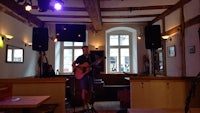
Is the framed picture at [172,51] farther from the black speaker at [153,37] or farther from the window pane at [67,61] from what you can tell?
the window pane at [67,61]

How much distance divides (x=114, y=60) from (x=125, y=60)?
0.48 m

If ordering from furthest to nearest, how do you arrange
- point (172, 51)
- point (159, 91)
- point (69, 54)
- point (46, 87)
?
point (69, 54) < point (172, 51) < point (159, 91) < point (46, 87)

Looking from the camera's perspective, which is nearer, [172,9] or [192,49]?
[192,49]

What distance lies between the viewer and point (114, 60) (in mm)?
8453

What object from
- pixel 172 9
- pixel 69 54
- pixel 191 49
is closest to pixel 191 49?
pixel 191 49

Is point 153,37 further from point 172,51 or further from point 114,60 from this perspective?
point 114,60

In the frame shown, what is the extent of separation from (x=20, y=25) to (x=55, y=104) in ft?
11.0

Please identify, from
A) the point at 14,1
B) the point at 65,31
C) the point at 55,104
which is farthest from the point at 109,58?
the point at 55,104

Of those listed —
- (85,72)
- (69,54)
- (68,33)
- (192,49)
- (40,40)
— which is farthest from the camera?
(69,54)

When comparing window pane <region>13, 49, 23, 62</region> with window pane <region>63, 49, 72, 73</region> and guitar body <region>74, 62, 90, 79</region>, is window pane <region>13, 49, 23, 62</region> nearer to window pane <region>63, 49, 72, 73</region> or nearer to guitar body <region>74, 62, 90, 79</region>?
guitar body <region>74, 62, 90, 79</region>

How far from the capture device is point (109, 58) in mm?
8438

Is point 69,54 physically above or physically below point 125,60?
above

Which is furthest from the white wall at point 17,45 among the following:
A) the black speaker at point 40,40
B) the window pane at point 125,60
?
the window pane at point 125,60

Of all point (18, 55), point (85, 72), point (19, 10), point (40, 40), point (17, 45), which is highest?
point (19, 10)
